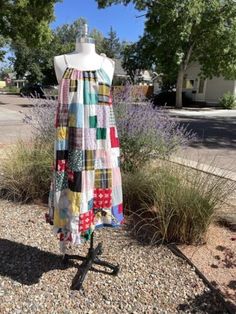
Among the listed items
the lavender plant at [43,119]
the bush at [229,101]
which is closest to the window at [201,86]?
the bush at [229,101]

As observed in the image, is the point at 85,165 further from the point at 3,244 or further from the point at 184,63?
the point at 184,63

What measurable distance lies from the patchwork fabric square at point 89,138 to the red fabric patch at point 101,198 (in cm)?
37

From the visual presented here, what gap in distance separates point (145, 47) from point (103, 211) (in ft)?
66.2

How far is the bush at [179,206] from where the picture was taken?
3396mm

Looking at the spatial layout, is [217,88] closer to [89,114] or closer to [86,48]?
[86,48]

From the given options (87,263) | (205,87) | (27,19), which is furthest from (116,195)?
(205,87)

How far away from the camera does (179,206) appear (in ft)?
11.1

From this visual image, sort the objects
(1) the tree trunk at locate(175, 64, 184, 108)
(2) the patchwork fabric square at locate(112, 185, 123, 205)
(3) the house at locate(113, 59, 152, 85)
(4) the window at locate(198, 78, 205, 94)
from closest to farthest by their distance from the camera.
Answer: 1. (2) the patchwork fabric square at locate(112, 185, 123, 205)
2. (3) the house at locate(113, 59, 152, 85)
3. (1) the tree trunk at locate(175, 64, 184, 108)
4. (4) the window at locate(198, 78, 205, 94)

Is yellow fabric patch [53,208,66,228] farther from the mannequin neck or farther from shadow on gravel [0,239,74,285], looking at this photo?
the mannequin neck

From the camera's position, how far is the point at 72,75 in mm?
2570

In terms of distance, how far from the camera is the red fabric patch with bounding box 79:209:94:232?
268cm

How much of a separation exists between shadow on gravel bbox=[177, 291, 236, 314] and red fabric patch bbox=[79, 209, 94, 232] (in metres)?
0.89

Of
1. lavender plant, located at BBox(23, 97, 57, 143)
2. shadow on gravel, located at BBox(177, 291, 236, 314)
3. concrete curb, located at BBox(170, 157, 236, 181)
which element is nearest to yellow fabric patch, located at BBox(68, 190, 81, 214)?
shadow on gravel, located at BBox(177, 291, 236, 314)

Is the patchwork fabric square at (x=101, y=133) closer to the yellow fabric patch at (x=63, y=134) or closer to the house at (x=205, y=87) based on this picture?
the yellow fabric patch at (x=63, y=134)
